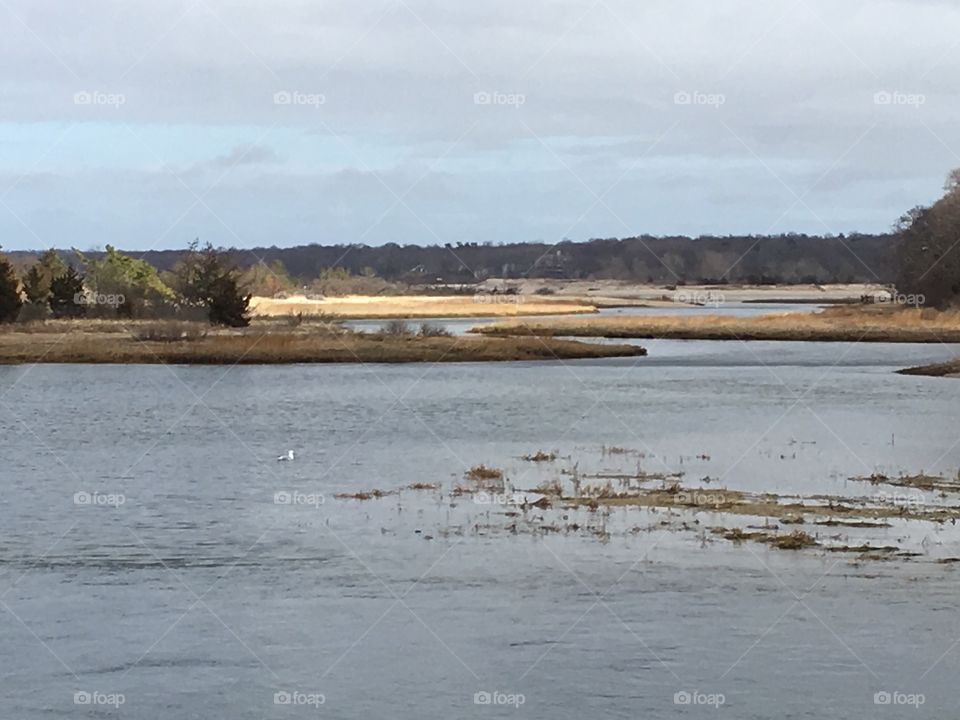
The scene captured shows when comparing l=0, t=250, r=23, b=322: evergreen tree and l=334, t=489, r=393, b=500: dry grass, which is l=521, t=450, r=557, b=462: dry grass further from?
l=0, t=250, r=23, b=322: evergreen tree

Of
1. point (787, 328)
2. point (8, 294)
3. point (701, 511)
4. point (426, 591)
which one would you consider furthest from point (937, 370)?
point (8, 294)

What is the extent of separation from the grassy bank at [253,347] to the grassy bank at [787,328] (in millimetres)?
11617

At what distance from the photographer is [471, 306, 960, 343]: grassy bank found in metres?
83.8

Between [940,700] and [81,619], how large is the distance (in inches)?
322

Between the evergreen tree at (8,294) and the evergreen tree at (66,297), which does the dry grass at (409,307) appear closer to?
the evergreen tree at (66,297)

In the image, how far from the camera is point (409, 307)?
431 feet

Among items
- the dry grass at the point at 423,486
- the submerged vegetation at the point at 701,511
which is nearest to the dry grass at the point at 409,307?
the dry grass at the point at 423,486

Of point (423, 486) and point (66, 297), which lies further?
point (66, 297)

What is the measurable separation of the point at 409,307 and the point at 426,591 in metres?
115

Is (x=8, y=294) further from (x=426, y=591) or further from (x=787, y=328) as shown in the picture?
(x=426, y=591)

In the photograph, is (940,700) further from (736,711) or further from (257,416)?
(257,416)

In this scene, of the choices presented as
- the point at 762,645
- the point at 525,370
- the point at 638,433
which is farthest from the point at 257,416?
the point at 762,645

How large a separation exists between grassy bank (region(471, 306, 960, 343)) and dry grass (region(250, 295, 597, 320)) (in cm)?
2217

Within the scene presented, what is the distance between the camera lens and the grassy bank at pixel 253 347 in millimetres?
64250
